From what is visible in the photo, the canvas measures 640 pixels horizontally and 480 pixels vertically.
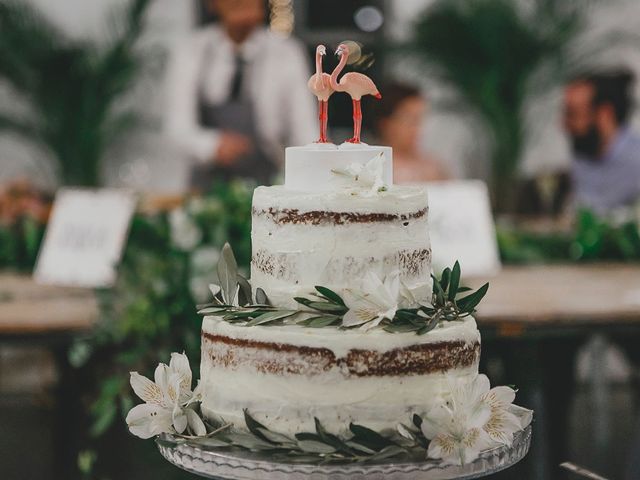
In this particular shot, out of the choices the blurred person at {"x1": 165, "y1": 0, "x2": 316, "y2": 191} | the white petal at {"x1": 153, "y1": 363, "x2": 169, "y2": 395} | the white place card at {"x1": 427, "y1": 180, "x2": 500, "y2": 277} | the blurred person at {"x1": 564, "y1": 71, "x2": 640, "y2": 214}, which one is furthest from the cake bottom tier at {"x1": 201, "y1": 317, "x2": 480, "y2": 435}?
the blurred person at {"x1": 564, "y1": 71, "x2": 640, "y2": 214}

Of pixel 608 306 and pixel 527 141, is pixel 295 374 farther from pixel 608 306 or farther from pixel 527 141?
pixel 527 141

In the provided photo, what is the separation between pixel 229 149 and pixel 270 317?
337 cm

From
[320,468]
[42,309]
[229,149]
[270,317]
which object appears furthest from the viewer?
[229,149]

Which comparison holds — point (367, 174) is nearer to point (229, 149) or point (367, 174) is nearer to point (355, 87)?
point (355, 87)

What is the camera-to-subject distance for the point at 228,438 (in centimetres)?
133

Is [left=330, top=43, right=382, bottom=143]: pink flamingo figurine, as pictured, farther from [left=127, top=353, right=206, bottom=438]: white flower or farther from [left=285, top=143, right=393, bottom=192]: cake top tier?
[left=127, top=353, right=206, bottom=438]: white flower

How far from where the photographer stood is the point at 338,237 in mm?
1346

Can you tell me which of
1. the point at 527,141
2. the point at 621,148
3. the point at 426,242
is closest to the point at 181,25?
the point at 527,141

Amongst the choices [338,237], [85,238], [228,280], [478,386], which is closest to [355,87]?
[338,237]

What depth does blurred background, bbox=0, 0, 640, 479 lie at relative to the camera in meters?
2.70

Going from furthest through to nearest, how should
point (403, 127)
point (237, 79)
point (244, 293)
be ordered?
point (237, 79), point (403, 127), point (244, 293)

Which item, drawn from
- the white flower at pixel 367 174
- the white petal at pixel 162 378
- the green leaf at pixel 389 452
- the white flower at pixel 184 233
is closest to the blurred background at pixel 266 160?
the white flower at pixel 184 233

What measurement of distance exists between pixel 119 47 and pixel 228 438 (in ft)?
17.2

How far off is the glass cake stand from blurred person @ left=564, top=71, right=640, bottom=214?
3974 millimetres
